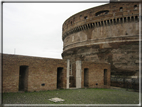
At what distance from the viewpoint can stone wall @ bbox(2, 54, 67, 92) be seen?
8.40 metres

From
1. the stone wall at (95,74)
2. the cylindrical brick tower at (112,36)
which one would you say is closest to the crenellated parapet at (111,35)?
the cylindrical brick tower at (112,36)

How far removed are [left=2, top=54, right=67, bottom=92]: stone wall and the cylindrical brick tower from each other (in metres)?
8.87

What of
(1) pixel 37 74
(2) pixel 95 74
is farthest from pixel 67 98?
(2) pixel 95 74

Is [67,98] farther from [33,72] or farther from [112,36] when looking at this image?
[112,36]

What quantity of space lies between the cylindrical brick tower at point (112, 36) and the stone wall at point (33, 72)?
349 inches

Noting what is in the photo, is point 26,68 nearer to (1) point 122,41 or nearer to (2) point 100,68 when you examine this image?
(2) point 100,68

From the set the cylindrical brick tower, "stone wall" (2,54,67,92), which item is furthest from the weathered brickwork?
Result: the cylindrical brick tower

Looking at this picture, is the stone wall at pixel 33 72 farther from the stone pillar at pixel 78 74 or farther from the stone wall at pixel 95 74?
the stone wall at pixel 95 74

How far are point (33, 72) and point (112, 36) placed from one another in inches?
499

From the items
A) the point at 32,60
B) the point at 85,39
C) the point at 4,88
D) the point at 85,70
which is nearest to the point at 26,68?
the point at 32,60

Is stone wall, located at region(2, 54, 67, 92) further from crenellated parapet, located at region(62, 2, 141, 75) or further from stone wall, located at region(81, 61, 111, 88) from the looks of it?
crenellated parapet, located at region(62, 2, 141, 75)

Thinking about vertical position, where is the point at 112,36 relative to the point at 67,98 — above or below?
above

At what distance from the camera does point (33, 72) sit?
960cm

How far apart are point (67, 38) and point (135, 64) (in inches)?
491
